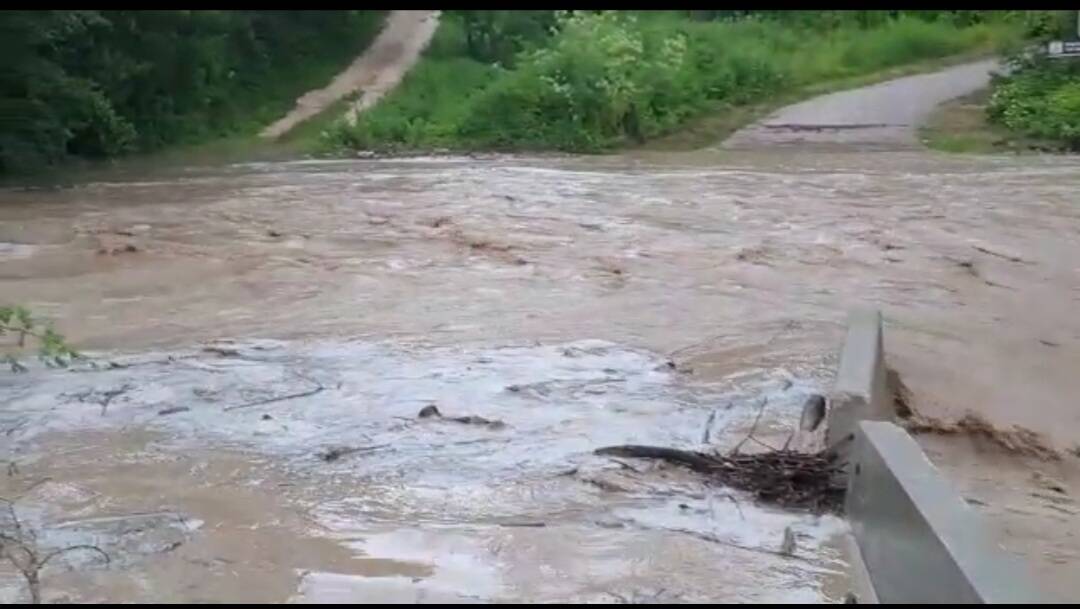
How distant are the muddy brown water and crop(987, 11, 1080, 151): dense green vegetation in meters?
6.22

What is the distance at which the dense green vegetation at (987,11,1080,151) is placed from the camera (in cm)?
2602

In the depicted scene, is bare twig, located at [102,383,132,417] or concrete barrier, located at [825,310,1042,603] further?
bare twig, located at [102,383,132,417]

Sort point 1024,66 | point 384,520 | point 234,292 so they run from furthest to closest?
1. point 1024,66
2. point 234,292
3. point 384,520

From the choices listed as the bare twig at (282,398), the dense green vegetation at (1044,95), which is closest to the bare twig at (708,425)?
the bare twig at (282,398)

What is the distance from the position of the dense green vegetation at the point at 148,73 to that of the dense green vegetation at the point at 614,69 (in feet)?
8.98

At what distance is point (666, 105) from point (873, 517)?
24352 millimetres

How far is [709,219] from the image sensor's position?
17.0m

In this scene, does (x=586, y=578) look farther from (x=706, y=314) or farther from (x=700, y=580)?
(x=706, y=314)

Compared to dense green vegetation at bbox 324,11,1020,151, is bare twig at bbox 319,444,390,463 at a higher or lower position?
higher

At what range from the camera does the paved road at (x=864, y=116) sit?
26.5 metres

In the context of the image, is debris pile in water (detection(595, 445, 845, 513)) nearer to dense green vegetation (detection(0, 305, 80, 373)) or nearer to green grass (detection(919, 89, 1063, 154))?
dense green vegetation (detection(0, 305, 80, 373))

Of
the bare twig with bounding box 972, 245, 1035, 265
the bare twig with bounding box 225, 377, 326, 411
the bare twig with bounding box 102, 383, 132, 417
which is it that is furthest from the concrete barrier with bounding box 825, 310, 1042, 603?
the bare twig with bounding box 972, 245, 1035, 265

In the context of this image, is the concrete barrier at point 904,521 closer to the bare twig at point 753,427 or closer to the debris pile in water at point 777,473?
the debris pile in water at point 777,473

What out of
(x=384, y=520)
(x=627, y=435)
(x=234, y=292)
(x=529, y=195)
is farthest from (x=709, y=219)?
(x=384, y=520)
